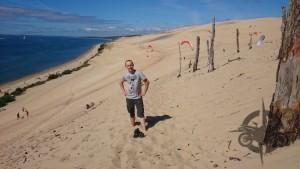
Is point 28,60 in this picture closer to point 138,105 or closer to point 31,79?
point 31,79

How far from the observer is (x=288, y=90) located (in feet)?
14.5

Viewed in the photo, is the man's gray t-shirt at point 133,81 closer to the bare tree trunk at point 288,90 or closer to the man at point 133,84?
the man at point 133,84

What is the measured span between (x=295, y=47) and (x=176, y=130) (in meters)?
4.14

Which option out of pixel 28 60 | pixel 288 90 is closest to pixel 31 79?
pixel 28 60

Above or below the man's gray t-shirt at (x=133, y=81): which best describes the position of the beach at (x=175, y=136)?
below

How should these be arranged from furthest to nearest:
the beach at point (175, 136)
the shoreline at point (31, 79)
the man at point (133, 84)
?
1. the shoreline at point (31, 79)
2. the man at point (133, 84)
3. the beach at point (175, 136)

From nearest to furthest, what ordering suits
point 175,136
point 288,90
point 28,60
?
point 288,90, point 175,136, point 28,60

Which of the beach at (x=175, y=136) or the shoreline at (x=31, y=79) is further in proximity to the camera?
the shoreline at (x=31, y=79)

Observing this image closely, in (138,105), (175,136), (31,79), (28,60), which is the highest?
(138,105)

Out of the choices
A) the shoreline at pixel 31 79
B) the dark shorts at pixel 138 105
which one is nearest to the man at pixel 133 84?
the dark shorts at pixel 138 105

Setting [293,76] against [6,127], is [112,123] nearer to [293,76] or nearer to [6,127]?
[293,76]

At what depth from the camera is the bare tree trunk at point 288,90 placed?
4.29m

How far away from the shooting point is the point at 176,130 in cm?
780

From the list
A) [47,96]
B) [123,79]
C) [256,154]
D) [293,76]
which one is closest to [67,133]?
[123,79]
